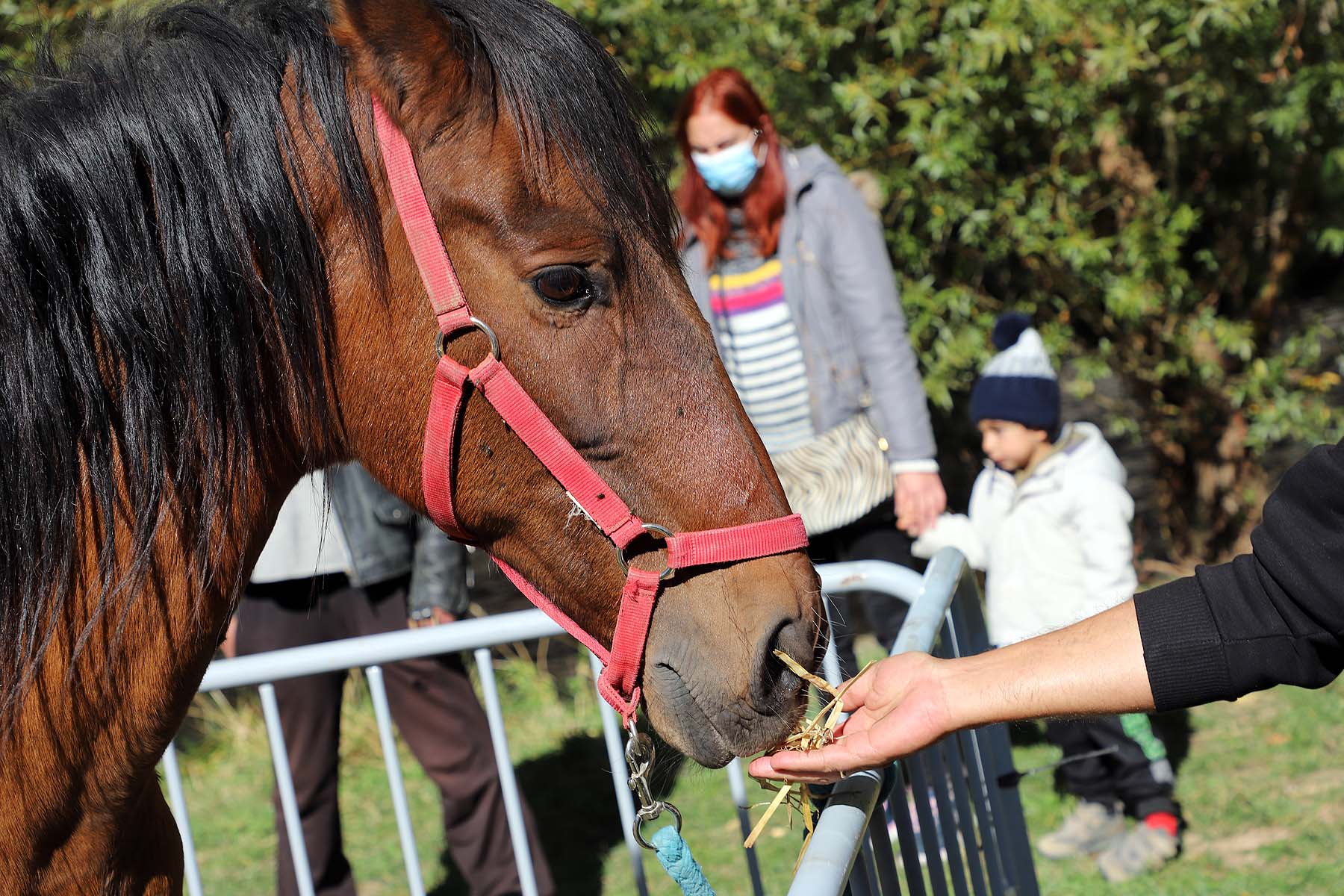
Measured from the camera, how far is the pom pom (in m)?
4.00

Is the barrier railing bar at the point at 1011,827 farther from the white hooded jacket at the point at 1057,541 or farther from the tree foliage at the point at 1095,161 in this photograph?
the tree foliage at the point at 1095,161

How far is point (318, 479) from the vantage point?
3.21 metres

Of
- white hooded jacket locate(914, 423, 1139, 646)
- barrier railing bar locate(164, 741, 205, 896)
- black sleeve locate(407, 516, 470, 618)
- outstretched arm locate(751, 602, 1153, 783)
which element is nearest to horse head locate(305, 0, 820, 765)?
outstretched arm locate(751, 602, 1153, 783)

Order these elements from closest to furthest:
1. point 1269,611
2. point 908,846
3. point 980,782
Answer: point 1269,611
point 908,846
point 980,782

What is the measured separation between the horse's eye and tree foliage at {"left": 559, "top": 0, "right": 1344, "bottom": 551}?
3.41 meters

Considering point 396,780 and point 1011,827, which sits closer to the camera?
point 1011,827

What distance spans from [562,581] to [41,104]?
954 mm

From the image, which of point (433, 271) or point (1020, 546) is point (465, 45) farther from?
point (1020, 546)

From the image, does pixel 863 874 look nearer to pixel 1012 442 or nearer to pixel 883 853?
pixel 883 853

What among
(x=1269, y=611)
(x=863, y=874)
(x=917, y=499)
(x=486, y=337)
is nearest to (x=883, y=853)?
(x=863, y=874)

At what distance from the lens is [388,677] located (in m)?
3.53

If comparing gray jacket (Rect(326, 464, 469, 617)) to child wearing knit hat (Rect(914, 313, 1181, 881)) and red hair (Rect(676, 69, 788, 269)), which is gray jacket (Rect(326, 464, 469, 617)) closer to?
red hair (Rect(676, 69, 788, 269))

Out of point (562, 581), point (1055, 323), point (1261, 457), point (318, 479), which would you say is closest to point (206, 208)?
point (562, 581)

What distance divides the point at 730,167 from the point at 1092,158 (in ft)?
8.84
